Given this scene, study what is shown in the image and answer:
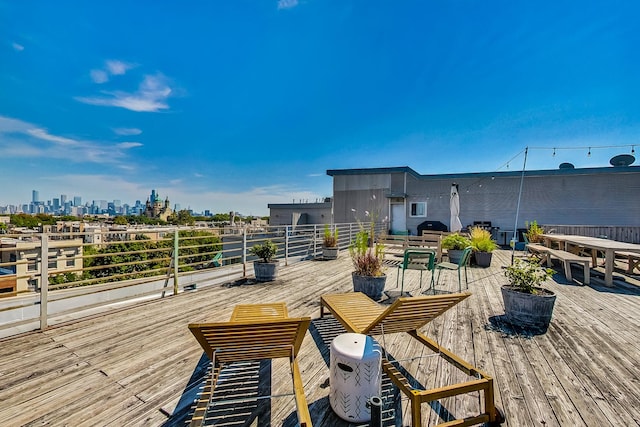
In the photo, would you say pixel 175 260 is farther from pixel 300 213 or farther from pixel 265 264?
pixel 300 213

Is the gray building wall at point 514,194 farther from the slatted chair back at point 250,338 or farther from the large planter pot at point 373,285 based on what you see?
the slatted chair back at point 250,338

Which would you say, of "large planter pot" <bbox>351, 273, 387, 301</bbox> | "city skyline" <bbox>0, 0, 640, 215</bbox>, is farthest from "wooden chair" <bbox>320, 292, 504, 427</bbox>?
"city skyline" <bbox>0, 0, 640, 215</bbox>

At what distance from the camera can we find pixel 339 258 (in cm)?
857

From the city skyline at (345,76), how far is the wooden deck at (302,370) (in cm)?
Answer: 761

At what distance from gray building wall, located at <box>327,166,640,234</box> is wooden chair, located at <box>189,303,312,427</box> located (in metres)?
13.5

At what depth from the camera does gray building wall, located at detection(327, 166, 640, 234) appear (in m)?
11.9

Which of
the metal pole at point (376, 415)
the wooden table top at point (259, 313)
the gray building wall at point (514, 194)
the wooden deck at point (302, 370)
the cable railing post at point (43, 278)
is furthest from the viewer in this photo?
the gray building wall at point (514, 194)

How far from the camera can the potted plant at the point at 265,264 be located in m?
5.57

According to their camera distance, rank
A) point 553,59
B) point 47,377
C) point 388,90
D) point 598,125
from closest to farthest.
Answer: point 47,377 < point 553,59 < point 388,90 < point 598,125

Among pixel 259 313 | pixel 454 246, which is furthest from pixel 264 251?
pixel 454 246

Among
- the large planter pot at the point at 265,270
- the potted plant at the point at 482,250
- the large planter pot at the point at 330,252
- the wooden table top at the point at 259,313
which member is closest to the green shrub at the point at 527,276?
the wooden table top at the point at 259,313

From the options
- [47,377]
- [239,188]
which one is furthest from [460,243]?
[239,188]

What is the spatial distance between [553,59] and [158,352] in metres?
11.4

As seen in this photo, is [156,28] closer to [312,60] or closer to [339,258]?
[312,60]
